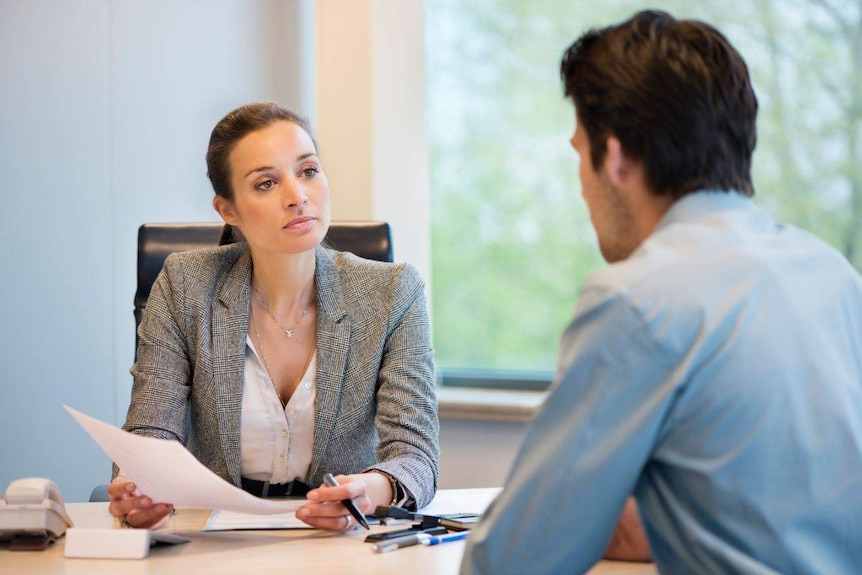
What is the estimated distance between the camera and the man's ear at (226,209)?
2.17 meters

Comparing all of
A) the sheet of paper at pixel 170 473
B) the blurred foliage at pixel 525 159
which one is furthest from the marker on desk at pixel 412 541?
the blurred foliage at pixel 525 159

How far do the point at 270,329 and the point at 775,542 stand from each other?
52.7 inches

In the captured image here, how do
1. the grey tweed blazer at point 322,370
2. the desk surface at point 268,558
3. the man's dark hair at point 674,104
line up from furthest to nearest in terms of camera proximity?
the grey tweed blazer at point 322,370, the desk surface at point 268,558, the man's dark hair at point 674,104

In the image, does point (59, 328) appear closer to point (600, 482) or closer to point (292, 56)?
point (292, 56)

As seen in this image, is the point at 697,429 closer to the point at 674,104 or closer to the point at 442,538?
the point at 674,104

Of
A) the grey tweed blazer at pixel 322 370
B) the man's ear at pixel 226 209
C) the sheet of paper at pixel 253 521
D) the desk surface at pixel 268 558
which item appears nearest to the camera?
the desk surface at pixel 268 558

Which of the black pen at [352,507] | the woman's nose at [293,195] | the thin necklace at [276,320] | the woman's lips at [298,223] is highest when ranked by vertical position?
the woman's nose at [293,195]

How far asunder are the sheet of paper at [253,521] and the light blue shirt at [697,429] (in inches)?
24.9

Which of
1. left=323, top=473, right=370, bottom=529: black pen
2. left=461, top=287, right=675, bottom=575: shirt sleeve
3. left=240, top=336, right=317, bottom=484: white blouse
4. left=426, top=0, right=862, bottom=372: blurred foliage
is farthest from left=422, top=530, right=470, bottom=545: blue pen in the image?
left=426, top=0, right=862, bottom=372: blurred foliage

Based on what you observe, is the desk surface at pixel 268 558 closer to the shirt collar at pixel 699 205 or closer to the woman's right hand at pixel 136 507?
the woman's right hand at pixel 136 507

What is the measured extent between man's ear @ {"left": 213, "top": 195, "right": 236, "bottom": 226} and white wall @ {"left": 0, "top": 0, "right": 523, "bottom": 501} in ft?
3.02

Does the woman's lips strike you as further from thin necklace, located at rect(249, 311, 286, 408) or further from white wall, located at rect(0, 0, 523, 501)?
white wall, located at rect(0, 0, 523, 501)

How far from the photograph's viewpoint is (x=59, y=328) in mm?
2906

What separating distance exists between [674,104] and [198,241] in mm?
1515
